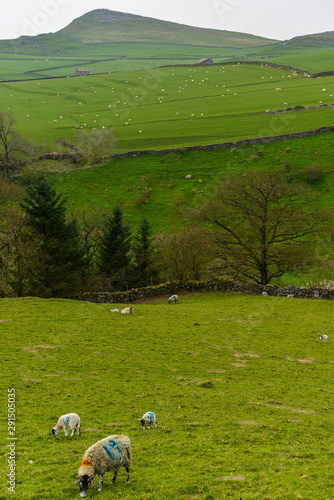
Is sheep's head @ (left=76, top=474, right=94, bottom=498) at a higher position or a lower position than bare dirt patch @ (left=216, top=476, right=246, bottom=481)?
higher

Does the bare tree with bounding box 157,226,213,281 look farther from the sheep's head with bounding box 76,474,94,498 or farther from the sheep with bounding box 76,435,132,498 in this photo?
the sheep's head with bounding box 76,474,94,498

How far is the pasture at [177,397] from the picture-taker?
10.4 metres

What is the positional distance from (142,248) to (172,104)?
302 feet

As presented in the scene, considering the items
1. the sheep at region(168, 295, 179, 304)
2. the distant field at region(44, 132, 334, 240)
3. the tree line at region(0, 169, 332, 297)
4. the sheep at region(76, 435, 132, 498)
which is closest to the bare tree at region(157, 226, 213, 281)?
the tree line at region(0, 169, 332, 297)

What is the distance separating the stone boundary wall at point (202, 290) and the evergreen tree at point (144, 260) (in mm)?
9437

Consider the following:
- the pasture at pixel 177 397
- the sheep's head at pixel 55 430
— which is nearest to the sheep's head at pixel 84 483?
the pasture at pixel 177 397

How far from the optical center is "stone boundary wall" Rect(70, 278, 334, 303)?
45.6 meters

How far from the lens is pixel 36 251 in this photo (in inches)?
1650

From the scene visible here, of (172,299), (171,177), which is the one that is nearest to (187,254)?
(172,299)

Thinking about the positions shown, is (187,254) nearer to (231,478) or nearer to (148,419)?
(148,419)

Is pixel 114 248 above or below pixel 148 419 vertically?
below

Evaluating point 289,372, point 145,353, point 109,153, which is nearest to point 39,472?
point 145,353

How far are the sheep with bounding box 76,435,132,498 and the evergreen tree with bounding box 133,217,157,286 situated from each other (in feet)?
154

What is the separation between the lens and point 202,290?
49.2 meters
